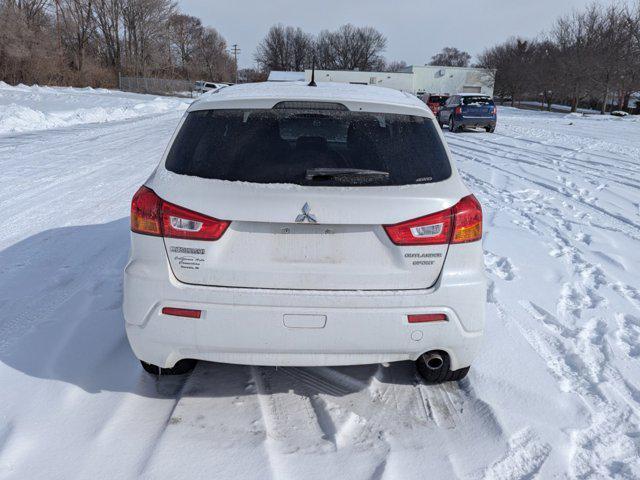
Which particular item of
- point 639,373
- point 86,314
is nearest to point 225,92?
point 86,314

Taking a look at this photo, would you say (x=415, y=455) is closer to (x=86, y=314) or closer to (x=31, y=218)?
(x=86, y=314)

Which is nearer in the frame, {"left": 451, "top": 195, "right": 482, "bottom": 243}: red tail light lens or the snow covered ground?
the snow covered ground

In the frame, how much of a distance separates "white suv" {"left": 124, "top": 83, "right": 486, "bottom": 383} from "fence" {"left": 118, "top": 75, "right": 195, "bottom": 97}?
2184 inches

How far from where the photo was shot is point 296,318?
2557 millimetres

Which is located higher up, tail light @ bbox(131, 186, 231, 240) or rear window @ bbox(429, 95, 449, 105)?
tail light @ bbox(131, 186, 231, 240)

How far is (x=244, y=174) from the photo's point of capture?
261 centimetres

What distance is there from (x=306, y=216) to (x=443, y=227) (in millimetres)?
674

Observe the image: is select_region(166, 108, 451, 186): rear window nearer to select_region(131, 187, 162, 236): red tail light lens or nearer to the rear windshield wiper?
the rear windshield wiper

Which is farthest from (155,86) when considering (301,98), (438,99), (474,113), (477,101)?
(301,98)

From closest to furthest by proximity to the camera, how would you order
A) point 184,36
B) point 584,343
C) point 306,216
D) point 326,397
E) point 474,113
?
point 306,216 < point 326,397 < point 584,343 < point 474,113 < point 184,36

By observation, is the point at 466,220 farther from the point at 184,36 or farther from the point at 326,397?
the point at 184,36

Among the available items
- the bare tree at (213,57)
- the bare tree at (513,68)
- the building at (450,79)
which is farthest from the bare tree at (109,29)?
the bare tree at (513,68)

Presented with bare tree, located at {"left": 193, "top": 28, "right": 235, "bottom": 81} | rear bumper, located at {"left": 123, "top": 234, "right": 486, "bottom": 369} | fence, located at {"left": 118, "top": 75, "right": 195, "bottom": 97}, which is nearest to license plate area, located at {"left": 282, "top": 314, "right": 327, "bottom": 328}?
rear bumper, located at {"left": 123, "top": 234, "right": 486, "bottom": 369}

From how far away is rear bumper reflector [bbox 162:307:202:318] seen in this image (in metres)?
2.57
